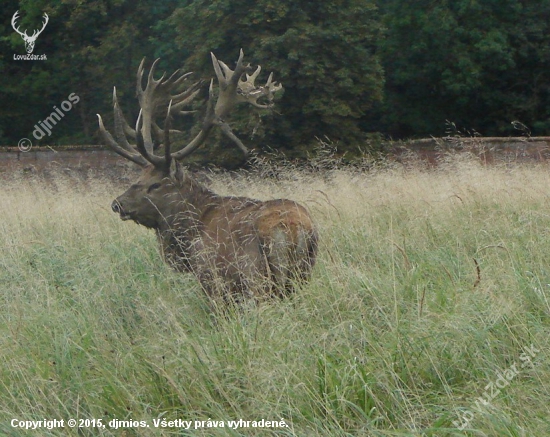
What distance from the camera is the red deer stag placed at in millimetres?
5719

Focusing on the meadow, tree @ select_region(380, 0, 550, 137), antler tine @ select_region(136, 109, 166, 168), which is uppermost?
antler tine @ select_region(136, 109, 166, 168)

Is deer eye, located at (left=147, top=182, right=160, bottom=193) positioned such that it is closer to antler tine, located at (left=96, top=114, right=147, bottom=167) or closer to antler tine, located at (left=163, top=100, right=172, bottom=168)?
antler tine, located at (left=163, top=100, right=172, bottom=168)

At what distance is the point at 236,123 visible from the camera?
17.8 metres

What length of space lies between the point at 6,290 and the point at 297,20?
47.6 feet

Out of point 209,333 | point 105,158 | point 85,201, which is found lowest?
point 105,158

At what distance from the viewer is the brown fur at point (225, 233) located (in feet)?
18.7

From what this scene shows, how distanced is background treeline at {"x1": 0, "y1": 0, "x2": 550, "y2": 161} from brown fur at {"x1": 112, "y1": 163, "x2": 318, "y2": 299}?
39.8ft

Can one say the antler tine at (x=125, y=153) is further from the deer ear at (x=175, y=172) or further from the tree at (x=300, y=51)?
the tree at (x=300, y=51)

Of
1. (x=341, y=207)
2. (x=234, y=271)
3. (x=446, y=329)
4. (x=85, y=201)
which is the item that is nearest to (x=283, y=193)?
(x=341, y=207)

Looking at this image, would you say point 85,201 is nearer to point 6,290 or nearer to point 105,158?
point 6,290
